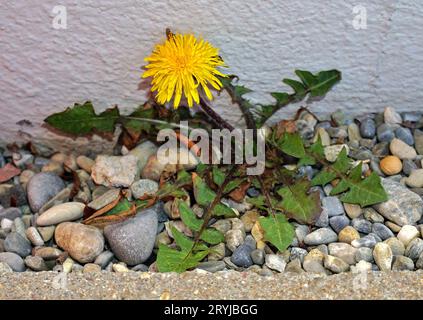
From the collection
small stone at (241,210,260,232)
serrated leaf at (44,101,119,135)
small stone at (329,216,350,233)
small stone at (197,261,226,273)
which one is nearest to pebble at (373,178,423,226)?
small stone at (329,216,350,233)

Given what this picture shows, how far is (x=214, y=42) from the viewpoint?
286cm

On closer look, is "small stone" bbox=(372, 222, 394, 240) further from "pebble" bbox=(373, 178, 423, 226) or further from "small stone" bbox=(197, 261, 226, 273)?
"small stone" bbox=(197, 261, 226, 273)

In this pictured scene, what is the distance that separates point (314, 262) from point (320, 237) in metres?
0.14

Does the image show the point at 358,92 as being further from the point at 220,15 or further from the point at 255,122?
the point at 220,15

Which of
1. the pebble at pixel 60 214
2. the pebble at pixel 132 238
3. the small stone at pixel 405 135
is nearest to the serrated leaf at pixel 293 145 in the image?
the small stone at pixel 405 135

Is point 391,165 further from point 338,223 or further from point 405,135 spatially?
point 338,223

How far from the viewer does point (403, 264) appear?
8.08ft

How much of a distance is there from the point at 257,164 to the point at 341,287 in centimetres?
72

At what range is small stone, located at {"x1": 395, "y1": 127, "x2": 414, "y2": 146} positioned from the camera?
302 centimetres

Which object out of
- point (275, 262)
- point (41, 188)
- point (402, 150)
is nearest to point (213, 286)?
point (275, 262)

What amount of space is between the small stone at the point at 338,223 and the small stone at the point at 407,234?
0.67 ft

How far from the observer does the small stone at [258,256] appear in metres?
2.54

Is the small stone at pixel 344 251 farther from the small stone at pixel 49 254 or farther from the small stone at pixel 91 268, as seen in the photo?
the small stone at pixel 49 254
